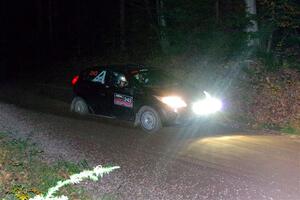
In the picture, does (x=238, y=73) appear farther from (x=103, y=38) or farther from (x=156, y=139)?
(x=103, y=38)

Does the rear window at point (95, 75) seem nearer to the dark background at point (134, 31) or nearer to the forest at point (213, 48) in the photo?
the forest at point (213, 48)

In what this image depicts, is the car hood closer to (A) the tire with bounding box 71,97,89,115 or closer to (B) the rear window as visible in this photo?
(B) the rear window

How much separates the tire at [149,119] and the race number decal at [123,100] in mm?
437

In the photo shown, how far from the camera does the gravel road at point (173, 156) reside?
7559mm

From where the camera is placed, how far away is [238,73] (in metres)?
17.7

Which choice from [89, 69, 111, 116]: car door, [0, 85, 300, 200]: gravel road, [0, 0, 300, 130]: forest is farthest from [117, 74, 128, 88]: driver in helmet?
[0, 0, 300, 130]: forest

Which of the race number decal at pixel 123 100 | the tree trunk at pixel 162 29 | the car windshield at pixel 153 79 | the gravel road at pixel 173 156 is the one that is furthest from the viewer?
the tree trunk at pixel 162 29

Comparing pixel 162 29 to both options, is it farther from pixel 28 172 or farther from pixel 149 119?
pixel 28 172

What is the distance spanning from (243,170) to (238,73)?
9.41 m

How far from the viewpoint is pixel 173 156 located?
32.1 feet

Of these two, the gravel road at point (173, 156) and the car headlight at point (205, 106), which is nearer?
the gravel road at point (173, 156)

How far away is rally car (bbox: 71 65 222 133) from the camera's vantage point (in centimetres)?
1235

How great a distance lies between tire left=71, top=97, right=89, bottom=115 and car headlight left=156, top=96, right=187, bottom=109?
3179mm

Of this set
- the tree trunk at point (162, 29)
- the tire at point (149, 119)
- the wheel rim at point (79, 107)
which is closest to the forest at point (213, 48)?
the tree trunk at point (162, 29)
